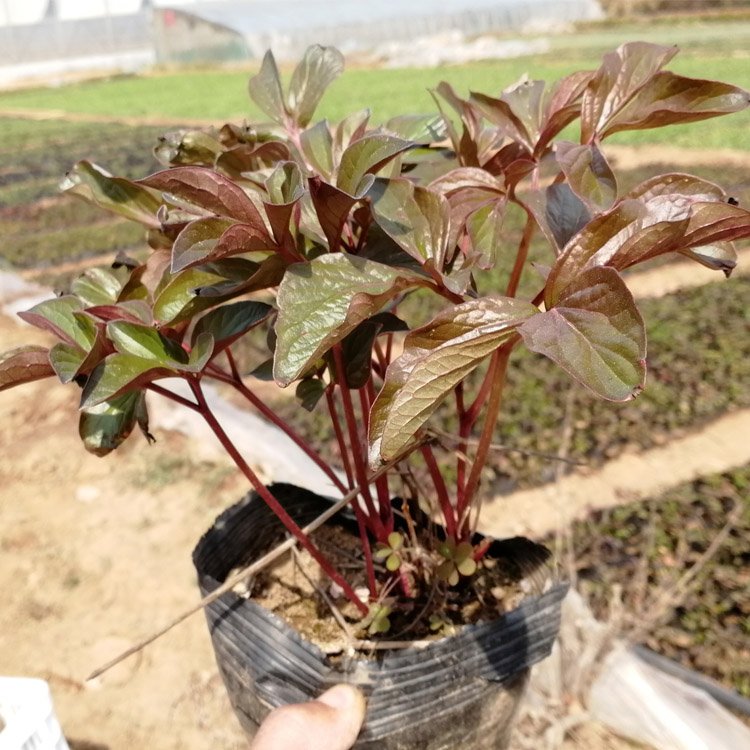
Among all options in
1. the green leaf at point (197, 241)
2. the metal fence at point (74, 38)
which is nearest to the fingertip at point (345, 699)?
the green leaf at point (197, 241)

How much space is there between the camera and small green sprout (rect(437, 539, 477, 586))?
1002 millimetres

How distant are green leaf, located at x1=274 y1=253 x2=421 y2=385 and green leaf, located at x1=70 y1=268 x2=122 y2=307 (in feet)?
1.10

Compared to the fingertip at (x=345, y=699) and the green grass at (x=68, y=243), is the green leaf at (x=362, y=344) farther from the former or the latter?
the green grass at (x=68, y=243)

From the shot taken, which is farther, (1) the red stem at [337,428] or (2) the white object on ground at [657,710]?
(2) the white object on ground at [657,710]

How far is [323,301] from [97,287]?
1.28ft

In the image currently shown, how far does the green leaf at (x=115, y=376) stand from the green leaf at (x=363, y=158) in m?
0.25

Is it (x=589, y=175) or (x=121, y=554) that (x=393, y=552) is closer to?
(x=589, y=175)

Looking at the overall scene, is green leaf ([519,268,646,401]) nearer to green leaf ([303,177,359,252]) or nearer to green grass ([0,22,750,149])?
green leaf ([303,177,359,252])

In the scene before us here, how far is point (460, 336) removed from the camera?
25.3 inches

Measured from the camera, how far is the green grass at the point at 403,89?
29.4ft

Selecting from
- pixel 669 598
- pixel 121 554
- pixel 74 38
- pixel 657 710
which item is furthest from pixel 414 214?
pixel 74 38

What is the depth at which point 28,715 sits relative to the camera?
110cm

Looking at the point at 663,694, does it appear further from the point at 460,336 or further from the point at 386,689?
the point at 460,336

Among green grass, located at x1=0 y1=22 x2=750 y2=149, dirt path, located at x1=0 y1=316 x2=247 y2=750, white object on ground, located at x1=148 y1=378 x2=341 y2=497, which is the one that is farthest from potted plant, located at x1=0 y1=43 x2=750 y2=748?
green grass, located at x1=0 y1=22 x2=750 y2=149
